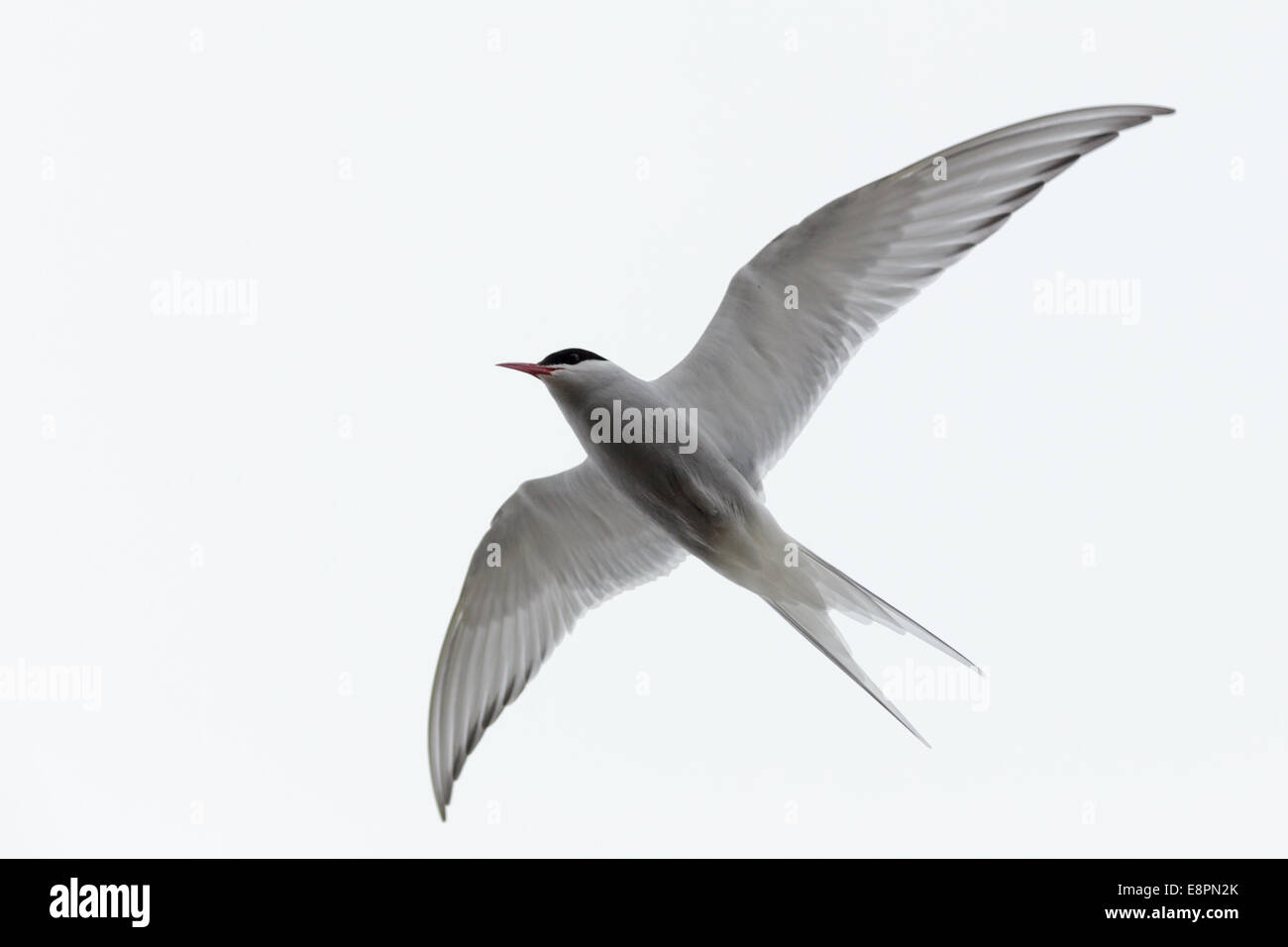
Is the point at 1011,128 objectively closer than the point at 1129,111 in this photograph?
No

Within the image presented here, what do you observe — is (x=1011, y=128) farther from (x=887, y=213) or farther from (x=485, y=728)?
(x=485, y=728)

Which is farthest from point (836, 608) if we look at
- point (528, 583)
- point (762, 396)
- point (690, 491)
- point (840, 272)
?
point (528, 583)

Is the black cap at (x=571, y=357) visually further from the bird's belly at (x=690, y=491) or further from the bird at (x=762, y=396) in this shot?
the bird's belly at (x=690, y=491)

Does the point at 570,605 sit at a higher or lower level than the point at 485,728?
higher

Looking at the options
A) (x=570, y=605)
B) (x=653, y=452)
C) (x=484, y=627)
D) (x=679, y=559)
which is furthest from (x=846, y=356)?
(x=484, y=627)

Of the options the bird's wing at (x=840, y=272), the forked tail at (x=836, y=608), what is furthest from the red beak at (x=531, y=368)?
the forked tail at (x=836, y=608)

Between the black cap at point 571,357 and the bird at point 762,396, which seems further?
the black cap at point 571,357
